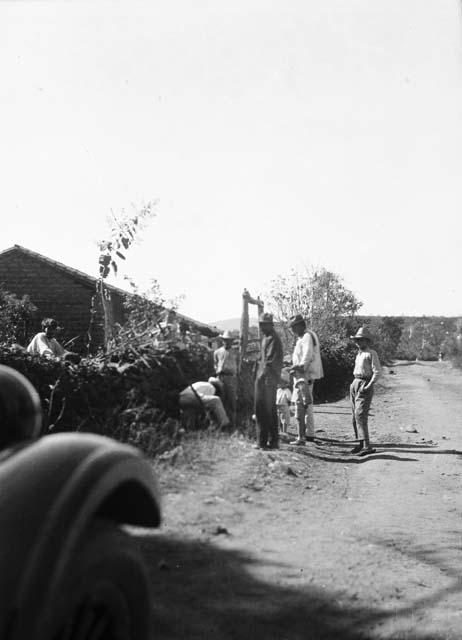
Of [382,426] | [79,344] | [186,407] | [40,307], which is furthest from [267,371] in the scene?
[40,307]

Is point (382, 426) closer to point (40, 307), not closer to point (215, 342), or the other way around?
point (215, 342)

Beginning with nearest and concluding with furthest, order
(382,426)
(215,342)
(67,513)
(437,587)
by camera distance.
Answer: (67,513) → (437,587) → (215,342) → (382,426)

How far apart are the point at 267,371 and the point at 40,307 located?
51.4 ft

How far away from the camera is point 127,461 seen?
2314 mm

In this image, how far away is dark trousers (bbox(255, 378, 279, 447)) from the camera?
9453mm

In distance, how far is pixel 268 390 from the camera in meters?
9.62

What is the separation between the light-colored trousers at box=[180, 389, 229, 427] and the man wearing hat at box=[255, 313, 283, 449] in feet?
2.75

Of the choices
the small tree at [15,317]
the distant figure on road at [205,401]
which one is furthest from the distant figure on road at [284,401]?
the small tree at [15,317]

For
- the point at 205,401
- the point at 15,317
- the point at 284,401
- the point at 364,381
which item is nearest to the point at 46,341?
the point at 205,401

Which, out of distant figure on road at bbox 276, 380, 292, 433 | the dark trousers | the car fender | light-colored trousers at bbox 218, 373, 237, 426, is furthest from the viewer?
distant figure on road at bbox 276, 380, 292, 433

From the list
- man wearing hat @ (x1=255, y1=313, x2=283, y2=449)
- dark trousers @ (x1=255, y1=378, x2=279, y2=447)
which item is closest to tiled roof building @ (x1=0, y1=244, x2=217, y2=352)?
man wearing hat @ (x1=255, y1=313, x2=283, y2=449)

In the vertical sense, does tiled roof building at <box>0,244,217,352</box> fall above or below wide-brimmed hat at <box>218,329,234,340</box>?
above

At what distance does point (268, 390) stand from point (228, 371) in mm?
2006

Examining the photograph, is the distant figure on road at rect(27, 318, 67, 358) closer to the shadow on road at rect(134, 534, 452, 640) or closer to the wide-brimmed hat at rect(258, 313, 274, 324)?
the wide-brimmed hat at rect(258, 313, 274, 324)
